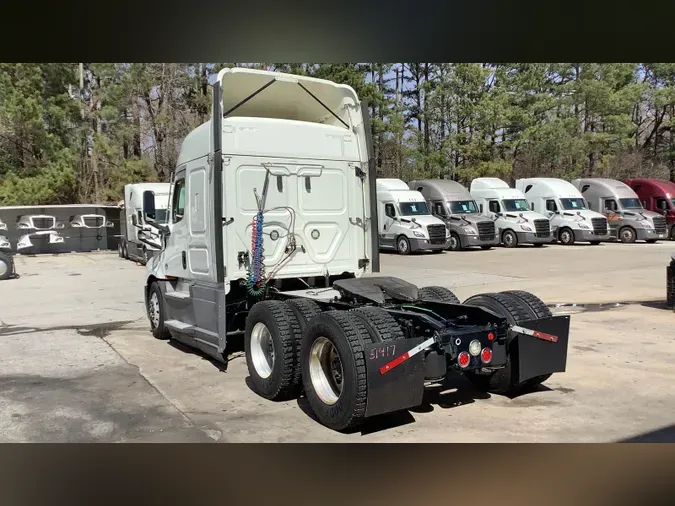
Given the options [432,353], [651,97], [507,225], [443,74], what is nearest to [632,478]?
[432,353]

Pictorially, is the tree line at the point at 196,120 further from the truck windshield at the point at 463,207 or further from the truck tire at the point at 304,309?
the truck tire at the point at 304,309

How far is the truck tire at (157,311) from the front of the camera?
26.2ft

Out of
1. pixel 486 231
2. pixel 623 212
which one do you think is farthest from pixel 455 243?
pixel 623 212

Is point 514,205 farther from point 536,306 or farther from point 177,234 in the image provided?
point 536,306

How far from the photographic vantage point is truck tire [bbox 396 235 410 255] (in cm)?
2256

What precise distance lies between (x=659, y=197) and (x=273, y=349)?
90.0ft

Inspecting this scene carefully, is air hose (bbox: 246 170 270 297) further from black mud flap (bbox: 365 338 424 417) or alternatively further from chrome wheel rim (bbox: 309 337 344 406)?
black mud flap (bbox: 365 338 424 417)

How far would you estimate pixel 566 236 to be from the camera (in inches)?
1029

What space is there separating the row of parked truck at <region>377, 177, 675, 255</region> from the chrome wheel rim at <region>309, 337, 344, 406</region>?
685 inches

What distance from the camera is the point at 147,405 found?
554 centimetres

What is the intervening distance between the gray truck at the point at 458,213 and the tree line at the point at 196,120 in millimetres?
1365

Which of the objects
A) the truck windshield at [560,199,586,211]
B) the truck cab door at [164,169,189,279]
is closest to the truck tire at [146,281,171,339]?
the truck cab door at [164,169,189,279]

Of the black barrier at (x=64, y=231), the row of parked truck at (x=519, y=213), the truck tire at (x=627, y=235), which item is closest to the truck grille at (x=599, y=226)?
the row of parked truck at (x=519, y=213)

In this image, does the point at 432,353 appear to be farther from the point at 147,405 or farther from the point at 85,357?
the point at 85,357
